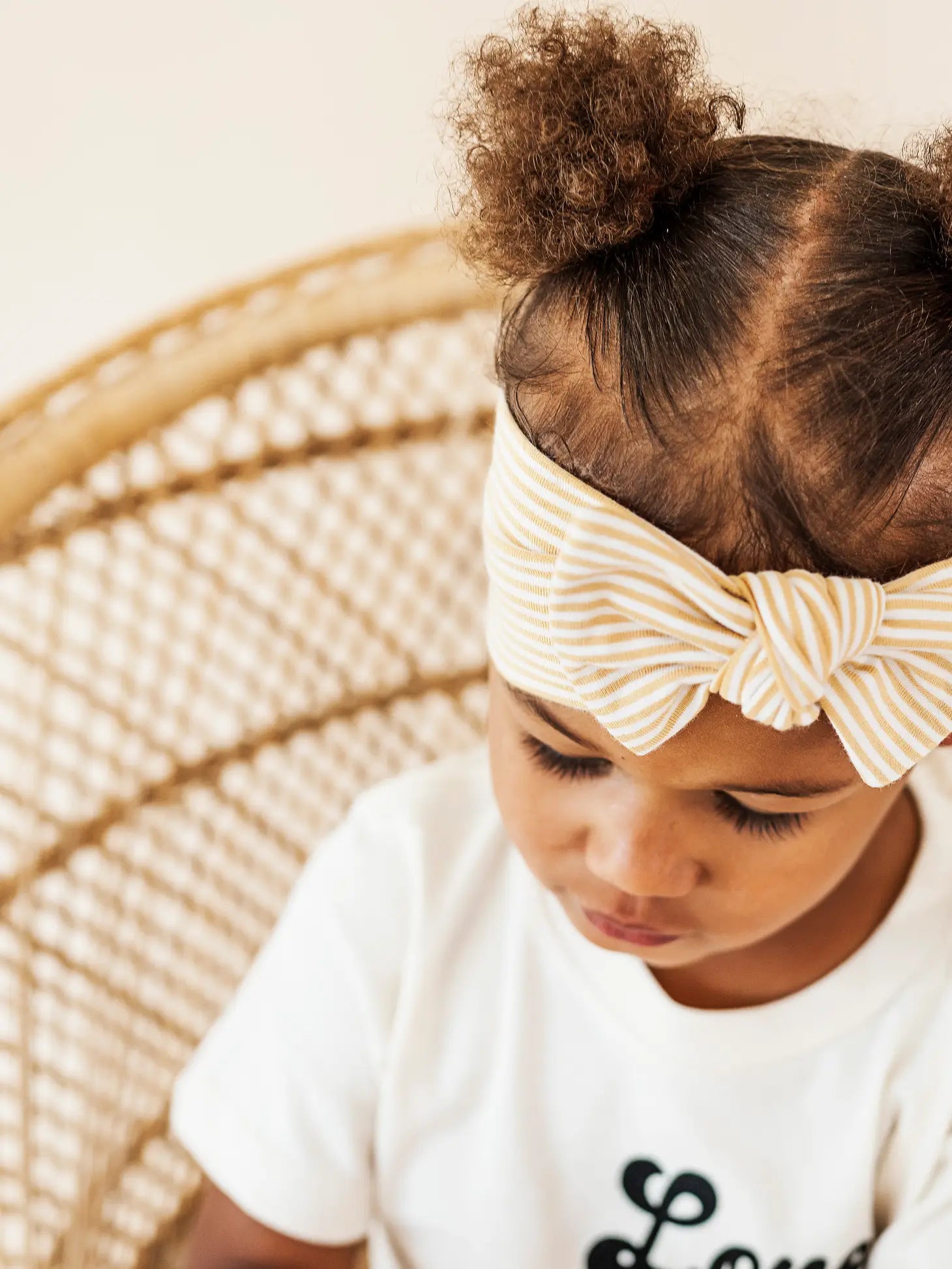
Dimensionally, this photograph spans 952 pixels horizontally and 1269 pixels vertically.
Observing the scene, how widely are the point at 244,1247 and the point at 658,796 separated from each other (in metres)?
0.29

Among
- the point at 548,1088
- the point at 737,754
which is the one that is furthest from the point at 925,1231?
the point at 737,754

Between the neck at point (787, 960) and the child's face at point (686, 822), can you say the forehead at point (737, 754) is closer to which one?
the child's face at point (686, 822)

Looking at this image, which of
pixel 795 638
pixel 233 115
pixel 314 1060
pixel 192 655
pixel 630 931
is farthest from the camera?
pixel 233 115

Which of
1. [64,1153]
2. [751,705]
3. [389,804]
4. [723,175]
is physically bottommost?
[64,1153]

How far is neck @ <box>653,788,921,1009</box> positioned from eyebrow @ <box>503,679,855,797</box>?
149 millimetres

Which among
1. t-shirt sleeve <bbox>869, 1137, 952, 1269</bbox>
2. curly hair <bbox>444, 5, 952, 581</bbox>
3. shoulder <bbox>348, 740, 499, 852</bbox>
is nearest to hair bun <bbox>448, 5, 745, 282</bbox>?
curly hair <bbox>444, 5, 952, 581</bbox>

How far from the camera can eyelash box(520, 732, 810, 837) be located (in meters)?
0.46

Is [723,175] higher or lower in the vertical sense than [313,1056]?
higher

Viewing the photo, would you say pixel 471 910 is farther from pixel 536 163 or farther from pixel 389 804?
pixel 536 163

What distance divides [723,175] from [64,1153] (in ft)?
1.72

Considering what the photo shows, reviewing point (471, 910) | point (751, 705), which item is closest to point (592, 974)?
point (471, 910)

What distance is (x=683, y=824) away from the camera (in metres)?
0.46

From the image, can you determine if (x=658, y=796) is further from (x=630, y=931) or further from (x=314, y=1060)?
(x=314, y=1060)

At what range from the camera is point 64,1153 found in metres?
0.68
